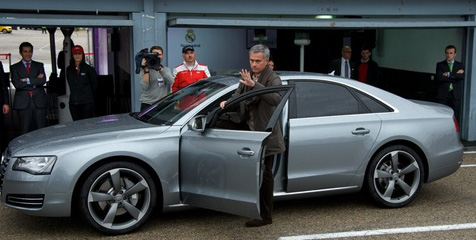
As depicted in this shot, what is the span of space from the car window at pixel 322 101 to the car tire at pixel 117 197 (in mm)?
1563

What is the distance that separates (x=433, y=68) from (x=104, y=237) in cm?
930

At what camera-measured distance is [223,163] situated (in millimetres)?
5082

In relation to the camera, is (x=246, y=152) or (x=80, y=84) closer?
(x=246, y=152)

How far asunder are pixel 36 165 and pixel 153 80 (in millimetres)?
2966

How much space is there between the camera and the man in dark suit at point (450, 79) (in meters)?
9.80

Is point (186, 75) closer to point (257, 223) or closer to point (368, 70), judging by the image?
point (257, 223)

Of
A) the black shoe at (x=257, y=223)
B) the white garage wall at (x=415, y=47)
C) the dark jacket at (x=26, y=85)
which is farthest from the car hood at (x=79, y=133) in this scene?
the white garage wall at (x=415, y=47)

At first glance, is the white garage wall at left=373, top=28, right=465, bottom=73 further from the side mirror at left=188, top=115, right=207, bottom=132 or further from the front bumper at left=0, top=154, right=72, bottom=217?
the front bumper at left=0, top=154, right=72, bottom=217

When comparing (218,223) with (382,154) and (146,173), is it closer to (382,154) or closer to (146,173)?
(146,173)

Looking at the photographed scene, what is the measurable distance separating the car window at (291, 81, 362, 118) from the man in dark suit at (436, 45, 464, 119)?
4.40m

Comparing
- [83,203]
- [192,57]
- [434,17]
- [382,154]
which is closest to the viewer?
[83,203]

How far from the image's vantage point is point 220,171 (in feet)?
16.8

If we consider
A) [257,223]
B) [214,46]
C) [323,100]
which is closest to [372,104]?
[323,100]

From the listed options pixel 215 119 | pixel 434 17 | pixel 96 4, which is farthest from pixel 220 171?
pixel 434 17
